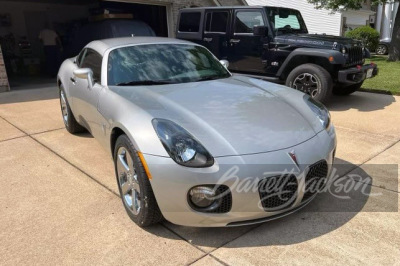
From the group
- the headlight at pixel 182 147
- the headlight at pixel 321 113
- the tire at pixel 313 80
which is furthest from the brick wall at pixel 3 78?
the headlight at pixel 321 113

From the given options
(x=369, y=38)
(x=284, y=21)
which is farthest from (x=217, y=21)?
(x=369, y=38)

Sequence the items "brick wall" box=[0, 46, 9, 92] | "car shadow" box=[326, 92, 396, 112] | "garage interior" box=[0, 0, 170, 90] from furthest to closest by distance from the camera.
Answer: "garage interior" box=[0, 0, 170, 90] → "brick wall" box=[0, 46, 9, 92] → "car shadow" box=[326, 92, 396, 112]

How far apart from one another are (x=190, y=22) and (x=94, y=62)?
456 cm

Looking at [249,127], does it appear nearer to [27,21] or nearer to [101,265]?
[101,265]

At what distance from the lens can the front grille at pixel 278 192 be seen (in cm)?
229

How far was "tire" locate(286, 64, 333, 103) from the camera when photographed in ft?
19.6

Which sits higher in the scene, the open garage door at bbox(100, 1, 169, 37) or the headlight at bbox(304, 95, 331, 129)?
the open garage door at bbox(100, 1, 169, 37)

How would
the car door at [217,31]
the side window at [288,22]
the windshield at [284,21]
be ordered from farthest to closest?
1. the car door at [217,31]
2. the side window at [288,22]
3. the windshield at [284,21]

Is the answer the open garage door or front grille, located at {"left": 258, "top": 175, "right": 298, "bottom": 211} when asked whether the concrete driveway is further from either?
the open garage door

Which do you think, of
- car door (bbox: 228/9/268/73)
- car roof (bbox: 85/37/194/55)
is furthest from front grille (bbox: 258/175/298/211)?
car door (bbox: 228/9/268/73)

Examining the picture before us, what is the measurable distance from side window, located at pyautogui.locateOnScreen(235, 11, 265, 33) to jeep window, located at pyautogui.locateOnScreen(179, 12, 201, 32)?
112cm

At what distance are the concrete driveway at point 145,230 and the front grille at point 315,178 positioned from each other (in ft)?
0.84

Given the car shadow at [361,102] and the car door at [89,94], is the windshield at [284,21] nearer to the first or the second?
the car shadow at [361,102]

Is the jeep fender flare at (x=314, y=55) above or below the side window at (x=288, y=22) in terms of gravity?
below
